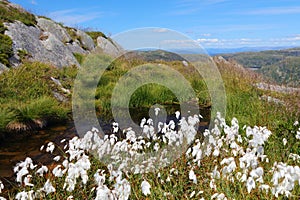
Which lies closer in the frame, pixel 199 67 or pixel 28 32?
pixel 199 67

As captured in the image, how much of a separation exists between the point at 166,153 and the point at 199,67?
450 inches

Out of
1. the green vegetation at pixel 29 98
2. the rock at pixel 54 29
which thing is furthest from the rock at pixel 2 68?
the rock at pixel 54 29

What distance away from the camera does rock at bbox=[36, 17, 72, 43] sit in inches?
903

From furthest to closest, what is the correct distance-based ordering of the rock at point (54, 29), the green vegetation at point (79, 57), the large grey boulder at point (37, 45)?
the rock at point (54, 29)
the green vegetation at point (79, 57)
the large grey boulder at point (37, 45)

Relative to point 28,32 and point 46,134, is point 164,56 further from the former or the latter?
point 46,134

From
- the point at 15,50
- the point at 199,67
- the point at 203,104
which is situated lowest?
the point at 203,104

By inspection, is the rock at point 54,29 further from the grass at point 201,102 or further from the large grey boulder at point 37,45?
the grass at point 201,102

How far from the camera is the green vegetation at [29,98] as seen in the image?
31.0 ft

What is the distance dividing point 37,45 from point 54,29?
5109mm

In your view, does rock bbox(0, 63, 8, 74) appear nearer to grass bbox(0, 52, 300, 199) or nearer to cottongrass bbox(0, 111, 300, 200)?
grass bbox(0, 52, 300, 199)

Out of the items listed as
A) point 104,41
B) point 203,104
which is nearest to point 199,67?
point 203,104

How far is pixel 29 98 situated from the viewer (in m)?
11.6

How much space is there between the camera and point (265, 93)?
10.9m

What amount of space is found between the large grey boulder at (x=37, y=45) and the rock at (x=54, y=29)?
208 centimetres
